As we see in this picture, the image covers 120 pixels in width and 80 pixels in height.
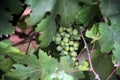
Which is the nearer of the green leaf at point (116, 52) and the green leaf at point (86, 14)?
the green leaf at point (116, 52)

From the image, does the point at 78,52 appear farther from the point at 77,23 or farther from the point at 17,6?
the point at 17,6

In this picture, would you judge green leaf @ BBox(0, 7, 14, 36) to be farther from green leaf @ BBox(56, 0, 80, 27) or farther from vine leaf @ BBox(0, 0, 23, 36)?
green leaf @ BBox(56, 0, 80, 27)

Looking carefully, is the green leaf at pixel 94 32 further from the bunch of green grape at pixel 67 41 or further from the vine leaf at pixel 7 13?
the vine leaf at pixel 7 13

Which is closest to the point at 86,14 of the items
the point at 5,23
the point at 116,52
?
the point at 116,52

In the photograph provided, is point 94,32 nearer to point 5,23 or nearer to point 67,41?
point 67,41

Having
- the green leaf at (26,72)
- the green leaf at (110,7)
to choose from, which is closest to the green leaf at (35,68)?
the green leaf at (26,72)
